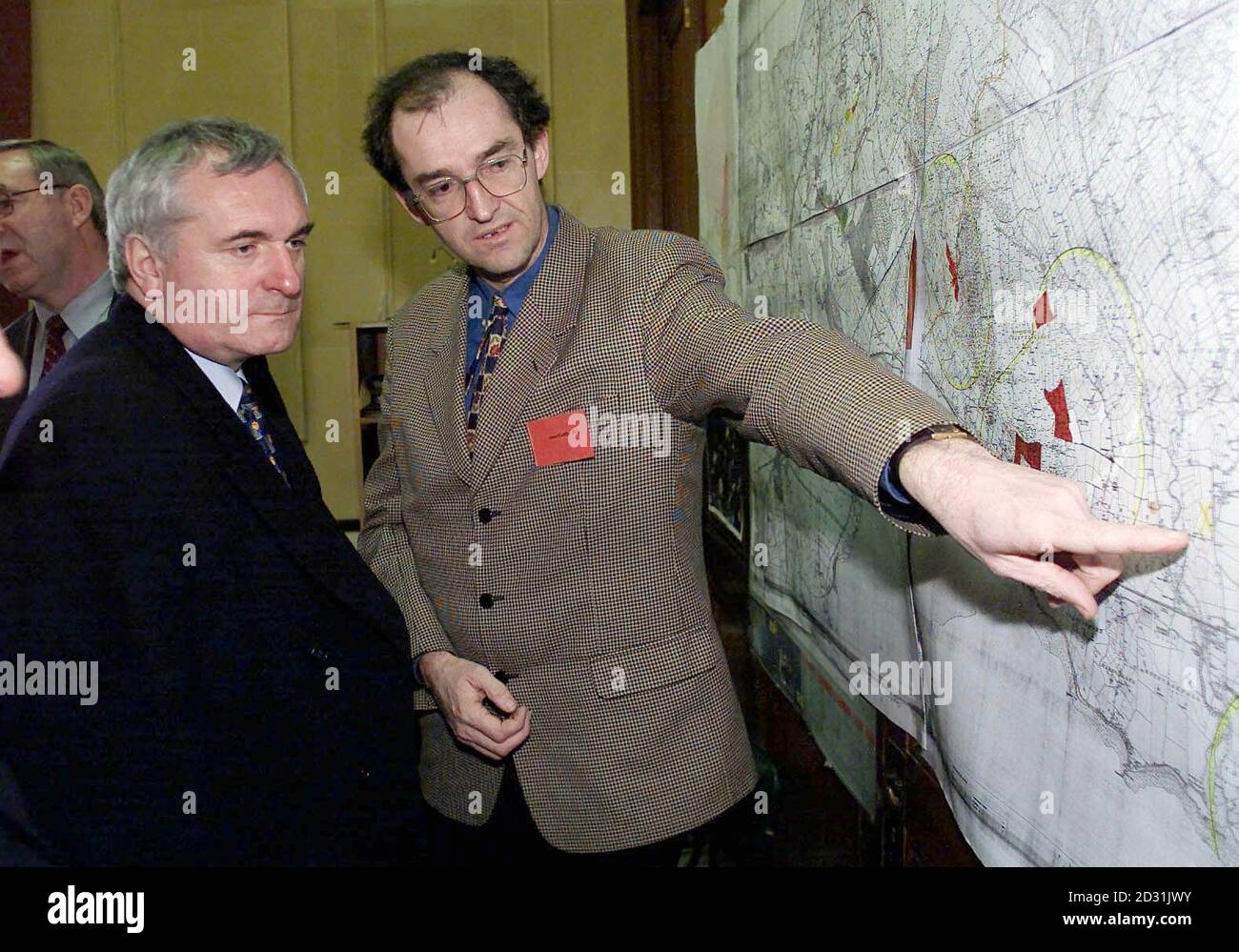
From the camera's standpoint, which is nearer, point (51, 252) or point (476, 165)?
point (476, 165)

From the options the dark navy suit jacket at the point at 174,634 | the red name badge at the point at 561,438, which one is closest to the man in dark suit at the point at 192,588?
the dark navy suit jacket at the point at 174,634

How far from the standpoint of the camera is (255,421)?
52.2 inches

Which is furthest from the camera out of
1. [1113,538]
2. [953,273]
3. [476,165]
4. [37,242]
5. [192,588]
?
[37,242]

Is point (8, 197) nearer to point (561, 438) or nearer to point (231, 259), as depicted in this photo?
point (231, 259)

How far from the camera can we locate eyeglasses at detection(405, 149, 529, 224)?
4.29ft

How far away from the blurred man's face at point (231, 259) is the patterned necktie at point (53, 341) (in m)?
1.02

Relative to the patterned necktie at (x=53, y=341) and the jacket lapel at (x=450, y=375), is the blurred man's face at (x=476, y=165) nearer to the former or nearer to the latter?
the jacket lapel at (x=450, y=375)

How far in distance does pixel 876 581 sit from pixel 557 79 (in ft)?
10.6

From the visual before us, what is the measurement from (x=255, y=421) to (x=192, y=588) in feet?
0.99

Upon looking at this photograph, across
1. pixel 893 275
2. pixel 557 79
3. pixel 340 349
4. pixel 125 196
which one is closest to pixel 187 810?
pixel 125 196

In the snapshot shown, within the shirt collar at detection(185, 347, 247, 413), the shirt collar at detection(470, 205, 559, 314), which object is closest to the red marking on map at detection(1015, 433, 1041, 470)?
the shirt collar at detection(470, 205, 559, 314)

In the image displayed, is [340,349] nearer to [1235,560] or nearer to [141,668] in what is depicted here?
[141,668]

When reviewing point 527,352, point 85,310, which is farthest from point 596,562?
point 85,310

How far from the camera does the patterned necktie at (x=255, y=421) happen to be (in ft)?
4.28
